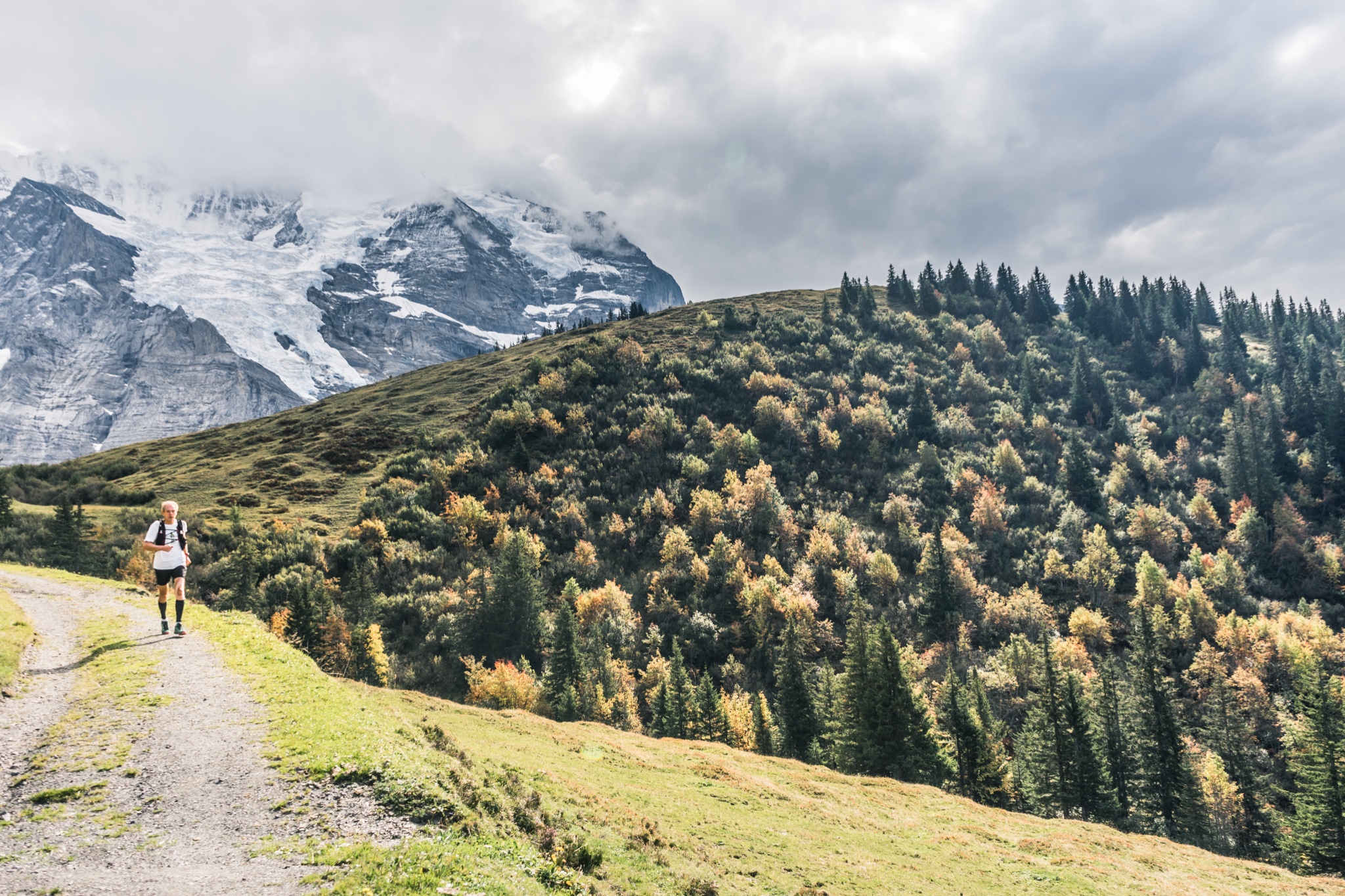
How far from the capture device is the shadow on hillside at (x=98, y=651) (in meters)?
16.5

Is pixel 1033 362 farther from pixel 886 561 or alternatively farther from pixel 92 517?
pixel 92 517

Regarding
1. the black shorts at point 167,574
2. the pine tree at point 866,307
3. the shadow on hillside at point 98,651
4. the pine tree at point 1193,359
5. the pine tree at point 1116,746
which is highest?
the pine tree at point 866,307

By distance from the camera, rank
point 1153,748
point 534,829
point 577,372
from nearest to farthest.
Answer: point 534,829 → point 1153,748 → point 577,372

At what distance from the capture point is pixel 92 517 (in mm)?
77812

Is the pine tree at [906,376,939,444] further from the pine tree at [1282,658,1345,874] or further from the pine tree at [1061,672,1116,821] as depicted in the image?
the pine tree at [1282,658,1345,874]

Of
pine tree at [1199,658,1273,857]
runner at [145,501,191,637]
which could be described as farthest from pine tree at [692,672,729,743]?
pine tree at [1199,658,1273,857]

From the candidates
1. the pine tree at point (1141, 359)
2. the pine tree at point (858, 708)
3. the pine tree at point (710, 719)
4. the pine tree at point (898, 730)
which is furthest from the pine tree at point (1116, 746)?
the pine tree at point (1141, 359)

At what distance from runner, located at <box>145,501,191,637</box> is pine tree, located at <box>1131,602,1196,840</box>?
7739cm

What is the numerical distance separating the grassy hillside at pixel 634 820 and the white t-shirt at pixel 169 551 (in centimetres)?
289

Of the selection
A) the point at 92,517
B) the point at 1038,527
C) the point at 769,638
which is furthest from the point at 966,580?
the point at 92,517

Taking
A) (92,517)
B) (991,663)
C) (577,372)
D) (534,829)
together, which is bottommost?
(991,663)

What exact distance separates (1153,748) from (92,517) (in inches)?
4719

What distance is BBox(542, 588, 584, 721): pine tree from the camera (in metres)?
61.9

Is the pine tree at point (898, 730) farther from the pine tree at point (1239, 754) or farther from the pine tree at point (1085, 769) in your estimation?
the pine tree at point (1239, 754)
